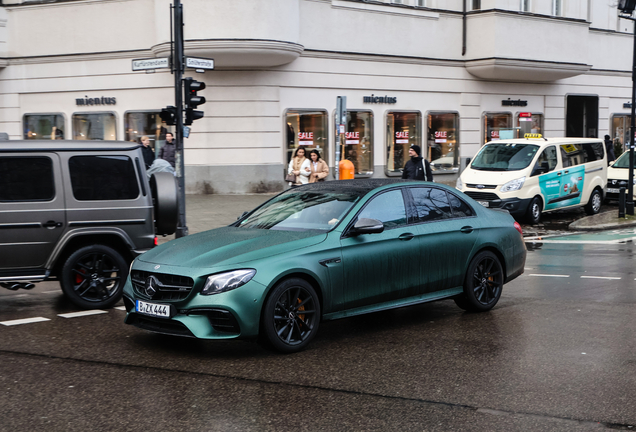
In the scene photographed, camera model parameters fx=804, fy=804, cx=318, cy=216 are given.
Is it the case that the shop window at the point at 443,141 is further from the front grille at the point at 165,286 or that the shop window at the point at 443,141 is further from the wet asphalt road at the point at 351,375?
the front grille at the point at 165,286

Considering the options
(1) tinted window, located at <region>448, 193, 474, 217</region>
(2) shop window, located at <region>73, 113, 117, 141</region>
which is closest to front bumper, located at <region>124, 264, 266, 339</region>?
(1) tinted window, located at <region>448, 193, 474, 217</region>

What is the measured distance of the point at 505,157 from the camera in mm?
18391

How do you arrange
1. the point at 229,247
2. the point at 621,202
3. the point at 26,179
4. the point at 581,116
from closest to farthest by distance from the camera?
the point at 229,247 → the point at 26,179 → the point at 621,202 → the point at 581,116

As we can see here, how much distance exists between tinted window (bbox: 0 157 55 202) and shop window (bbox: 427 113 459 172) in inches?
782

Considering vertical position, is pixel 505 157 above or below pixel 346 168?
above

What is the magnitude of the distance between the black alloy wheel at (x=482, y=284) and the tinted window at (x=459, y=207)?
43 centimetres

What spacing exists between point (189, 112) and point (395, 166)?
12908 millimetres

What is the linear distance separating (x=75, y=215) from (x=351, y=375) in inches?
156

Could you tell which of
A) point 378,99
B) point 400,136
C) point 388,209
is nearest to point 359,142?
point 378,99

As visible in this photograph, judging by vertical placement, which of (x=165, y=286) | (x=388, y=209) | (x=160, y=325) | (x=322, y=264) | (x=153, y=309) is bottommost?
(x=160, y=325)

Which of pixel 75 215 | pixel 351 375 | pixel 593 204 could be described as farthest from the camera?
pixel 593 204

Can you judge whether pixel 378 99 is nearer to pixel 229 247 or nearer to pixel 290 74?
pixel 290 74

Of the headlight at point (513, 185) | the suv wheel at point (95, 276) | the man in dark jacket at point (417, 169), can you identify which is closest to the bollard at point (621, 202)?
the headlight at point (513, 185)

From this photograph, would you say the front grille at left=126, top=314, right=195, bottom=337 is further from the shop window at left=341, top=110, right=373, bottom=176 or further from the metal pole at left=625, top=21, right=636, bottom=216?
the shop window at left=341, top=110, right=373, bottom=176
